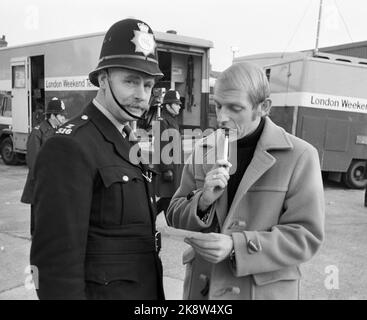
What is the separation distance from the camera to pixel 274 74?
409 inches

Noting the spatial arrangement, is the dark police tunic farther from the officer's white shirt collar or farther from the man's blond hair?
the man's blond hair

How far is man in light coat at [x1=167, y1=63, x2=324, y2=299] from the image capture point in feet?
5.14

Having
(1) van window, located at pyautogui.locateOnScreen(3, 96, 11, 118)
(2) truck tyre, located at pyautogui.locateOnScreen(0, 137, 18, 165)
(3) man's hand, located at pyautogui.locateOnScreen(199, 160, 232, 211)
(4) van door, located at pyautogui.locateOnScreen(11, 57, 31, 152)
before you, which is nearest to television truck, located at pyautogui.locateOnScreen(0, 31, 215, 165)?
(4) van door, located at pyautogui.locateOnScreen(11, 57, 31, 152)

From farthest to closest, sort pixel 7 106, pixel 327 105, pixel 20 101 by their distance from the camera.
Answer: pixel 7 106 → pixel 20 101 → pixel 327 105

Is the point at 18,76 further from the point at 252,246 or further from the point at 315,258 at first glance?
the point at 252,246

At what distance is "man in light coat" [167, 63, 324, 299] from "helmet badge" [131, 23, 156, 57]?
0.32 meters

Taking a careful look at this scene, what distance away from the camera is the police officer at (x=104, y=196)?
136 cm

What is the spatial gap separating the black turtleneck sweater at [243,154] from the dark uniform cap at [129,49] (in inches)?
19.0

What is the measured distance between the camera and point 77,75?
10203 millimetres

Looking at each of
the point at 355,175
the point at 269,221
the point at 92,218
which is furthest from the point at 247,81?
the point at 355,175

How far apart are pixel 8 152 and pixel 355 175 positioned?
10.6 m

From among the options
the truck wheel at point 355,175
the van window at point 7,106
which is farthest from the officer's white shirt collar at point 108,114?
the van window at point 7,106

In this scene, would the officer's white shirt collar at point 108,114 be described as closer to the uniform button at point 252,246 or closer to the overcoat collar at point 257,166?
the overcoat collar at point 257,166
